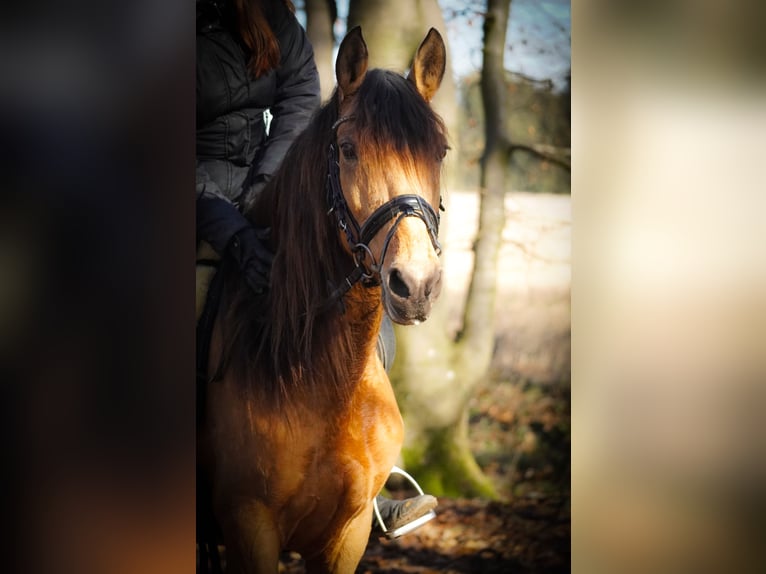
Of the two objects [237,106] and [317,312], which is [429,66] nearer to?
[237,106]

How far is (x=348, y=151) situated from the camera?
2520 millimetres

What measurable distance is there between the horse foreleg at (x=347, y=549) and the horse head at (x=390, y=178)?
0.68 m

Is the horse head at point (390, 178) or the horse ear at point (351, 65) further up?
the horse ear at point (351, 65)

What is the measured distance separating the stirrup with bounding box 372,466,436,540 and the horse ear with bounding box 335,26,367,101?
4.14ft

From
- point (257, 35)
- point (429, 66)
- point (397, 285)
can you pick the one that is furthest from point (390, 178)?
point (257, 35)

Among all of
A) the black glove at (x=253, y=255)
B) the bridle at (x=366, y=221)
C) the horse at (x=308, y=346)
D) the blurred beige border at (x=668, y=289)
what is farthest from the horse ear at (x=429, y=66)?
the black glove at (x=253, y=255)

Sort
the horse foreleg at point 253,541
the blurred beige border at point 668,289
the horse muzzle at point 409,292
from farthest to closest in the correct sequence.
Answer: the blurred beige border at point 668,289 < the horse foreleg at point 253,541 < the horse muzzle at point 409,292

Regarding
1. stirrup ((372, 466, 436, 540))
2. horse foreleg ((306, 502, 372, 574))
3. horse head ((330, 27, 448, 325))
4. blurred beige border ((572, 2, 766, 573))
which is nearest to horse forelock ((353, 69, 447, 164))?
horse head ((330, 27, 448, 325))

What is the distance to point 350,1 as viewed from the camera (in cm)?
261

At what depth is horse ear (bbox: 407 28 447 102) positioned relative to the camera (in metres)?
2.62

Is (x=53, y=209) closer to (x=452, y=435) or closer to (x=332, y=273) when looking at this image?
(x=332, y=273)

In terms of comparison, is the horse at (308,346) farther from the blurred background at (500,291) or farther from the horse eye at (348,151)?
the blurred background at (500,291)

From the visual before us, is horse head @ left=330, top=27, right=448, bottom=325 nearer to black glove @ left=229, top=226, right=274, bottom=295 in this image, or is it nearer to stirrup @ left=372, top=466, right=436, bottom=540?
black glove @ left=229, top=226, right=274, bottom=295

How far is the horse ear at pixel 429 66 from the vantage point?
2.62 metres
